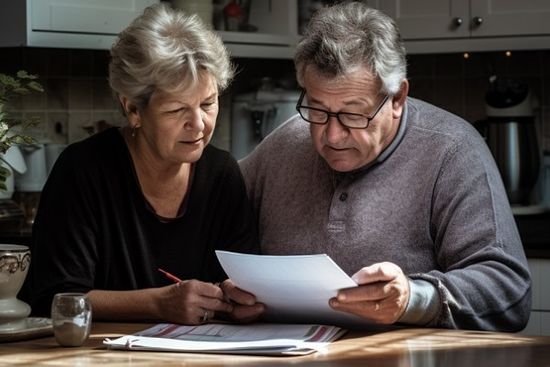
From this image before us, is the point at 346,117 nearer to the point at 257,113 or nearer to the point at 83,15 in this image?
the point at 83,15

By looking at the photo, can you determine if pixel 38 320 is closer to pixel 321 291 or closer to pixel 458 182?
pixel 321 291

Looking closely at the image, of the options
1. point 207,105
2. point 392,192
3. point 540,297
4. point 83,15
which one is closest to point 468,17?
point 540,297

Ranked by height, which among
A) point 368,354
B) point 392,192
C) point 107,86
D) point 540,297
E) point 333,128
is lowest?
point 540,297

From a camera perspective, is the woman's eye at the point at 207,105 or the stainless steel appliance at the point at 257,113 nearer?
the woman's eye at the point at 207,105

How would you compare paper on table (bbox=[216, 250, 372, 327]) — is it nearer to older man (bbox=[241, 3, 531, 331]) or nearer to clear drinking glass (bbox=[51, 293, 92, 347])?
older man (bbox=[241, 3, 531, 331])

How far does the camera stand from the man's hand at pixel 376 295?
212 cm

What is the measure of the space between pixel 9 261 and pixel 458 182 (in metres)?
0.97

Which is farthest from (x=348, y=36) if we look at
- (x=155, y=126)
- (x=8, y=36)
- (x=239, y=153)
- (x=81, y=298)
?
(x=239, y=153)

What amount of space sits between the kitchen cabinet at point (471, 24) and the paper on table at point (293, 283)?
6.25ft

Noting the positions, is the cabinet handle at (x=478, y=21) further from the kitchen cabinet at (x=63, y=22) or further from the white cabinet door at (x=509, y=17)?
the kitchen cabinet at (x=63, y=22)

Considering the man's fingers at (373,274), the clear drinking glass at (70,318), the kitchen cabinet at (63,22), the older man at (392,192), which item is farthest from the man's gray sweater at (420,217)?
the kitchen cabinet at (63,22)

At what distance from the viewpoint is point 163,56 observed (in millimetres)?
2430

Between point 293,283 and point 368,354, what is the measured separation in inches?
8.1

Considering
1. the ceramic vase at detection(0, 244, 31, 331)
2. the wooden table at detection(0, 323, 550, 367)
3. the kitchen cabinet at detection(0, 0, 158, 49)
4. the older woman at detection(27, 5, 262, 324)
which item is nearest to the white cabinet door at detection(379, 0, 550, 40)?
the kitchen cabinet at detection(0, 0, 158, 49)
